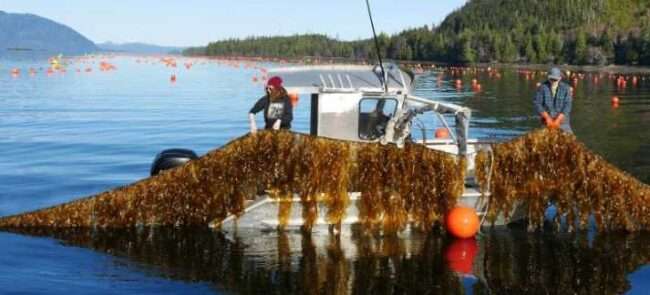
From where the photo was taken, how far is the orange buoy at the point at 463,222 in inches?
472

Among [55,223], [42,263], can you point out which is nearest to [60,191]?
[55,223]

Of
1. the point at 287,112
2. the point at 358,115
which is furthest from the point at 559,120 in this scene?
the point at 287,112

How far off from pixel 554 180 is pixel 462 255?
2.30 metres

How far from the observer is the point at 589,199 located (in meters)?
12.4

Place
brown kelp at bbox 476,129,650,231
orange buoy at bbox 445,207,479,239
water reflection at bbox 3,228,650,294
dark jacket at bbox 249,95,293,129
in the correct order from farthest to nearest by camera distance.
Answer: dark jacket at bbox 249,95,293,129 < brown kelp at bbox 476,129,650,231 < orange buoy at bbox 445,207,479,239 < water reflection at bbox 3,228,650,294

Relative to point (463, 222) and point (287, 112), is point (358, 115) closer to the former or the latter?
point (287, 112)

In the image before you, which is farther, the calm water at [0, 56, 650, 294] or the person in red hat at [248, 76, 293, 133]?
the person in red hat at [248, 76, 293, 133]

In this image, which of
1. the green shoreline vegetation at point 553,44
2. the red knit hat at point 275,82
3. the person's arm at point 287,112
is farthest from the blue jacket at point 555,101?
the green shoreline vegetation at point 553,44

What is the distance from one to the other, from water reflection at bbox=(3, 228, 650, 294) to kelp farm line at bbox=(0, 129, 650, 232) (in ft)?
1.21

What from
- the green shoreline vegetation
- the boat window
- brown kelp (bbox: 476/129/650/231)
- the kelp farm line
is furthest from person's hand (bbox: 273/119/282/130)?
the green shoreline vegetation

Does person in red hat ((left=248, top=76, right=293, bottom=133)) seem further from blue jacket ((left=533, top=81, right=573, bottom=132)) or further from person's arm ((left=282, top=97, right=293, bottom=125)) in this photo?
blue jacket ((left=533, top=81, right=573, bottom=132))

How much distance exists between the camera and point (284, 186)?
38.9 feet

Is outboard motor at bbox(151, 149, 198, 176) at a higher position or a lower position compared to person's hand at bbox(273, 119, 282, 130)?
lower

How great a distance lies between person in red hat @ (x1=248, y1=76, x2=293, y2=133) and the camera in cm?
1238
